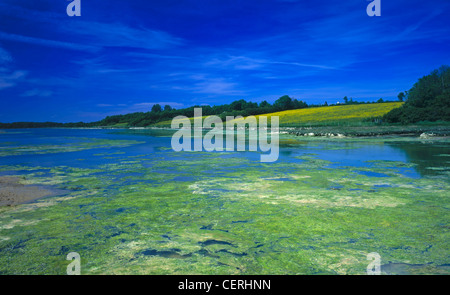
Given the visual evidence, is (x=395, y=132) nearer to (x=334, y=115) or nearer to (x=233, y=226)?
(x=334, y=115)

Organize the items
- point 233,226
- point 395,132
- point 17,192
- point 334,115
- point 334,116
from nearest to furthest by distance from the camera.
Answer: point 233,226 → point 17,192 → point 395,132 → point 334,116 → point 334,115

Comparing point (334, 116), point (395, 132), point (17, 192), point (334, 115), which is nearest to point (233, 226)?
point (17, 192)

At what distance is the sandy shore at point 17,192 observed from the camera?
20.4 feet

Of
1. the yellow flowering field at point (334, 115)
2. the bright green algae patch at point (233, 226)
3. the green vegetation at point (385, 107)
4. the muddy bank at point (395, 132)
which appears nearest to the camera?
the bright green algae patch at point (233, 226)

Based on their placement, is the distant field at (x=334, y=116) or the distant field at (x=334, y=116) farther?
the distant field at (x=334, y=116)

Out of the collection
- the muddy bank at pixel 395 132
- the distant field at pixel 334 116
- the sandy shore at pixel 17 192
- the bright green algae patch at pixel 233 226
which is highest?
the distant field at pixel 334 116

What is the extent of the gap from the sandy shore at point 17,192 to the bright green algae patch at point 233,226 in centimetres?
51

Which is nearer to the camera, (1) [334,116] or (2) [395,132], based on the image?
(2) [395,132]

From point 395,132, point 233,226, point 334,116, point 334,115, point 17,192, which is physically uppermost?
point 334,115

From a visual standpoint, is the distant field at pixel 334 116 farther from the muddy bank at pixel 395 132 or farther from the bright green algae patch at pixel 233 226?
the bright green algae patch at pixel 233 226

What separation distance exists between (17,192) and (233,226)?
5768mm

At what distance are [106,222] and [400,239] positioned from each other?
176 inches

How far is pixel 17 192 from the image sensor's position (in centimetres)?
702

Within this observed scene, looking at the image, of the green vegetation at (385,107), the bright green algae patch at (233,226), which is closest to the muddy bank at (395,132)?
the green vegetation at (385,107)
